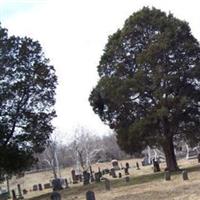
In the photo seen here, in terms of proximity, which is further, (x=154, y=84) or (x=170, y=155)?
(x=170, y=155)

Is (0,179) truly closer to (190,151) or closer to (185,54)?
(185,54)

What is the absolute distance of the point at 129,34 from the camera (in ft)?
120

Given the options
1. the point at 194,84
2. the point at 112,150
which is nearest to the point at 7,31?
the point at 194,84

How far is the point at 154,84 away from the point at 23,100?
8584 millimetres

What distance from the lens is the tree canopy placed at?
110 feet

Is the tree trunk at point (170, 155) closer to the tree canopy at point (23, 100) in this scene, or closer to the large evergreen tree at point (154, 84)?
the large evergreen tree at point (154, 84)

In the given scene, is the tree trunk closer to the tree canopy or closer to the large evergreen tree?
the large evergreen tree

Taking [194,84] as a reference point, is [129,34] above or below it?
above

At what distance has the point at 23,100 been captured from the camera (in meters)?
34.7

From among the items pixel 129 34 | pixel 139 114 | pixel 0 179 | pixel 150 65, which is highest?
pixel 129 34

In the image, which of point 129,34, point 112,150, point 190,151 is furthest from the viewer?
point 112,150

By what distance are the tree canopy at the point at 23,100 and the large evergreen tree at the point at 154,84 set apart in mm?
4289

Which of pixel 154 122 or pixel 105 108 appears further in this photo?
pixel 105 108

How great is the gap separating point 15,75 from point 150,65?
8827 mm
